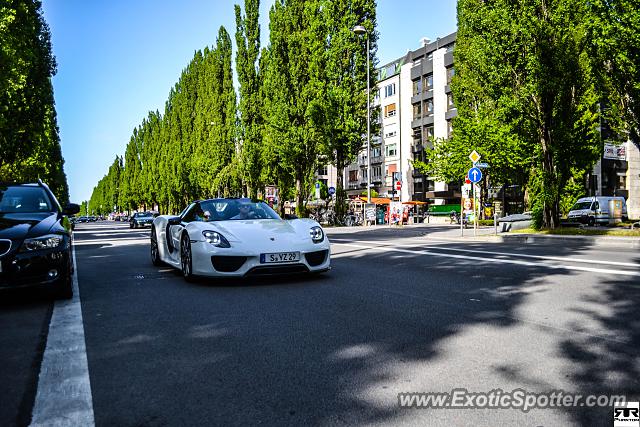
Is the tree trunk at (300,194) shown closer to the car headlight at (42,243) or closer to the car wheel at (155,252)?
the car wheel at (155,252)

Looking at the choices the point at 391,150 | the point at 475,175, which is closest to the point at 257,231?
the point at 475,175

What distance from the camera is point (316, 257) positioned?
23.6 feet

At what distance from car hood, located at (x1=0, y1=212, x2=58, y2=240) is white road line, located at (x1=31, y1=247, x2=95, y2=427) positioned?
3.74ft

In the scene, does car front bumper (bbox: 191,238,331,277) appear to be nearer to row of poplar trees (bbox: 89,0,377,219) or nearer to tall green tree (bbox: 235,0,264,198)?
row of poplar trees (bbox: 89,0,377,219)

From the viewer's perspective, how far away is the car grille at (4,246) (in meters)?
5.32

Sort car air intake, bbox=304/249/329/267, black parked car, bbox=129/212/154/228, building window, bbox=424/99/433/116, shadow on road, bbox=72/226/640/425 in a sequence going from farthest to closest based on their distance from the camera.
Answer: building window, bbox=424/99/433/116 → black parked car, bbox=129/212/154/228 → car air intake, bbox=304/249/329/267 → shadow on road, bbox=72/226/640/425

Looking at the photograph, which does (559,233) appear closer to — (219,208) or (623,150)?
(219,208)

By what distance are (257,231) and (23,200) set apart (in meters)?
2.94

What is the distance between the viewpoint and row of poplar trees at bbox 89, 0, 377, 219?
34781 millimetres

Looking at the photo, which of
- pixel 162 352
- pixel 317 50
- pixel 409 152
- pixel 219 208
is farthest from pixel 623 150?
pixel 162 352

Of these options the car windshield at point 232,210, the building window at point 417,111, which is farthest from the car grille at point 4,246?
the building window at point 417,111

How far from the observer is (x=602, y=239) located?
1574 cm

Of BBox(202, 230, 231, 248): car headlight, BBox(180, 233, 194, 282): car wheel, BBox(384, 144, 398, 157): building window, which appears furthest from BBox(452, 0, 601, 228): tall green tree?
BBox(384, 144, 398, 157): building window

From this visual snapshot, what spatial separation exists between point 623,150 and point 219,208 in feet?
183
